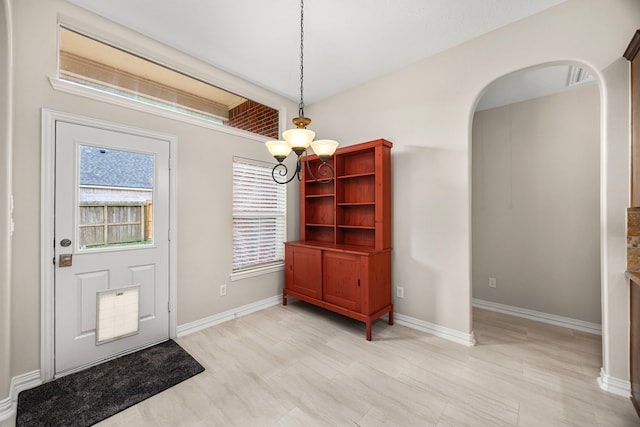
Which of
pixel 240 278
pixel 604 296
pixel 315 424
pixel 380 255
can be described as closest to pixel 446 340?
pixel 380 255

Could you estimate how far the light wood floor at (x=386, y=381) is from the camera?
1.72 m

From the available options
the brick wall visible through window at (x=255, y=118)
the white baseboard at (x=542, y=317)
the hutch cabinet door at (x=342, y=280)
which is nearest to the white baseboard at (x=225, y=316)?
the hutch cabinet door at (x=342, y=280)

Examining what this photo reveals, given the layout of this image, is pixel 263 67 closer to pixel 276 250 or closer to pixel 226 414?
pixel 276 250

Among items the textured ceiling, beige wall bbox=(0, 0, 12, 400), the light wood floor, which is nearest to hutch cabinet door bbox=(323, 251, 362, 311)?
the light wood floor

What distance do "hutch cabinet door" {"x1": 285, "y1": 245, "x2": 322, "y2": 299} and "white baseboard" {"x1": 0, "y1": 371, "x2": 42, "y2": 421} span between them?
94.9 inches

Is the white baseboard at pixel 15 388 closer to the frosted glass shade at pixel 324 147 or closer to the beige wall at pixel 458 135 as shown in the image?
the frosted glass shade at pixel 324 147

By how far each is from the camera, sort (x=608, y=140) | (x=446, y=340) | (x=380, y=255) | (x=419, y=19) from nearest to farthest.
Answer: (x=608, y=140)
(x=419, y=19)
(x=446, y=340)
(x=380, y=255)

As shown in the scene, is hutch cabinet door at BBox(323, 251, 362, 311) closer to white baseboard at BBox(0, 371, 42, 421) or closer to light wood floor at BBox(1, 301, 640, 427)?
light wood floor at BBox(1, 301, 640, 427)

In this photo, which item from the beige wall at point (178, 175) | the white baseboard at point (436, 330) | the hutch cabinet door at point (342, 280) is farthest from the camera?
the hutch cabinet door at point (342, 280)

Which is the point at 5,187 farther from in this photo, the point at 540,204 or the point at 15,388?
the point at 540,204

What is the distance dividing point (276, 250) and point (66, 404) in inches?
96.4

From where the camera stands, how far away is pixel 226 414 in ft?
A: 5.78

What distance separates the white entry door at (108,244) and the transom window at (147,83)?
1.55 ft

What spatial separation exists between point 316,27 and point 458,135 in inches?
68.1
